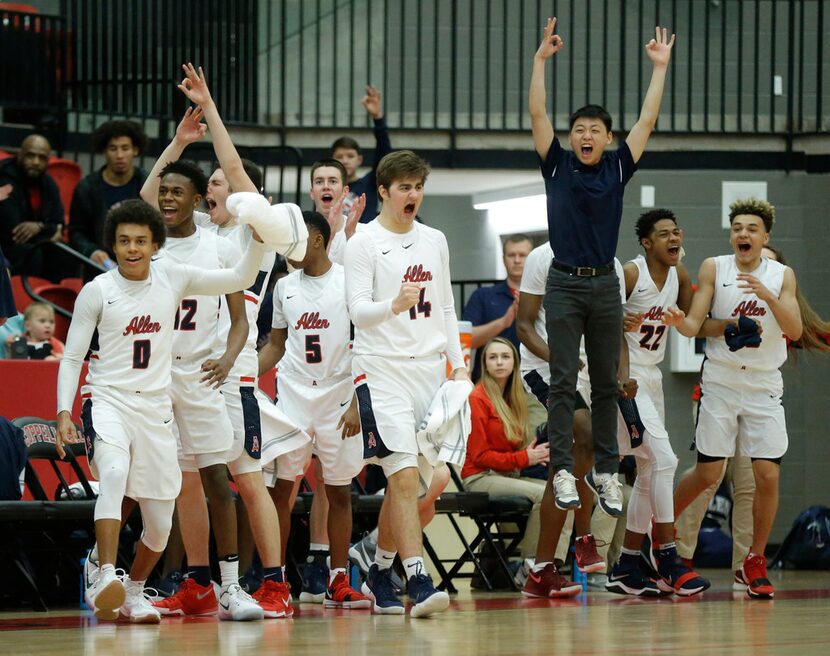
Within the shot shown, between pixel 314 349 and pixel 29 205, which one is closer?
pixel 314 349

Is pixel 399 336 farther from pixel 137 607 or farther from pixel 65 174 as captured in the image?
pixel 65 174

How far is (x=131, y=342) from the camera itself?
627 centimetres

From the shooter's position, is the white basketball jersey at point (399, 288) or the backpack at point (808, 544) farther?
the backpack at point (808, 544)

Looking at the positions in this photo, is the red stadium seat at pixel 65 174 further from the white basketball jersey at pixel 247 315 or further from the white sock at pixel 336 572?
the white sock at pixel 336 572

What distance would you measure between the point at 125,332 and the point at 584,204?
7.64 ft

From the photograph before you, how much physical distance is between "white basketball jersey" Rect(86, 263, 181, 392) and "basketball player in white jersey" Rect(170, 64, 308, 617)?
0.52 metres

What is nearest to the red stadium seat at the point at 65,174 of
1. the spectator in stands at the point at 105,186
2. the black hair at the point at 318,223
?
the spectator in stands at the point at 105,186

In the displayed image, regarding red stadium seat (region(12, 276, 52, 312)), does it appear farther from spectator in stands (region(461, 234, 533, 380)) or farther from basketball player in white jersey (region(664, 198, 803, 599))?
basketball player in white jersey (region(664, 198, 803, 599))

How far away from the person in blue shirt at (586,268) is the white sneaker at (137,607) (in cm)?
203

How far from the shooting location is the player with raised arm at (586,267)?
7.20 meters

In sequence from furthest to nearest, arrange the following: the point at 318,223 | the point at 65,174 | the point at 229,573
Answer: the point at 65,174, the point at 318,223, the point at 229,573

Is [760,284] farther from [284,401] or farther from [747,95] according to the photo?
[747,95]

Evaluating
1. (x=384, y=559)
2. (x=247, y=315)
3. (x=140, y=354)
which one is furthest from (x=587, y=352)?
(x=140, y=354)

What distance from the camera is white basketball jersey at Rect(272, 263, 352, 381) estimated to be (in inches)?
292
